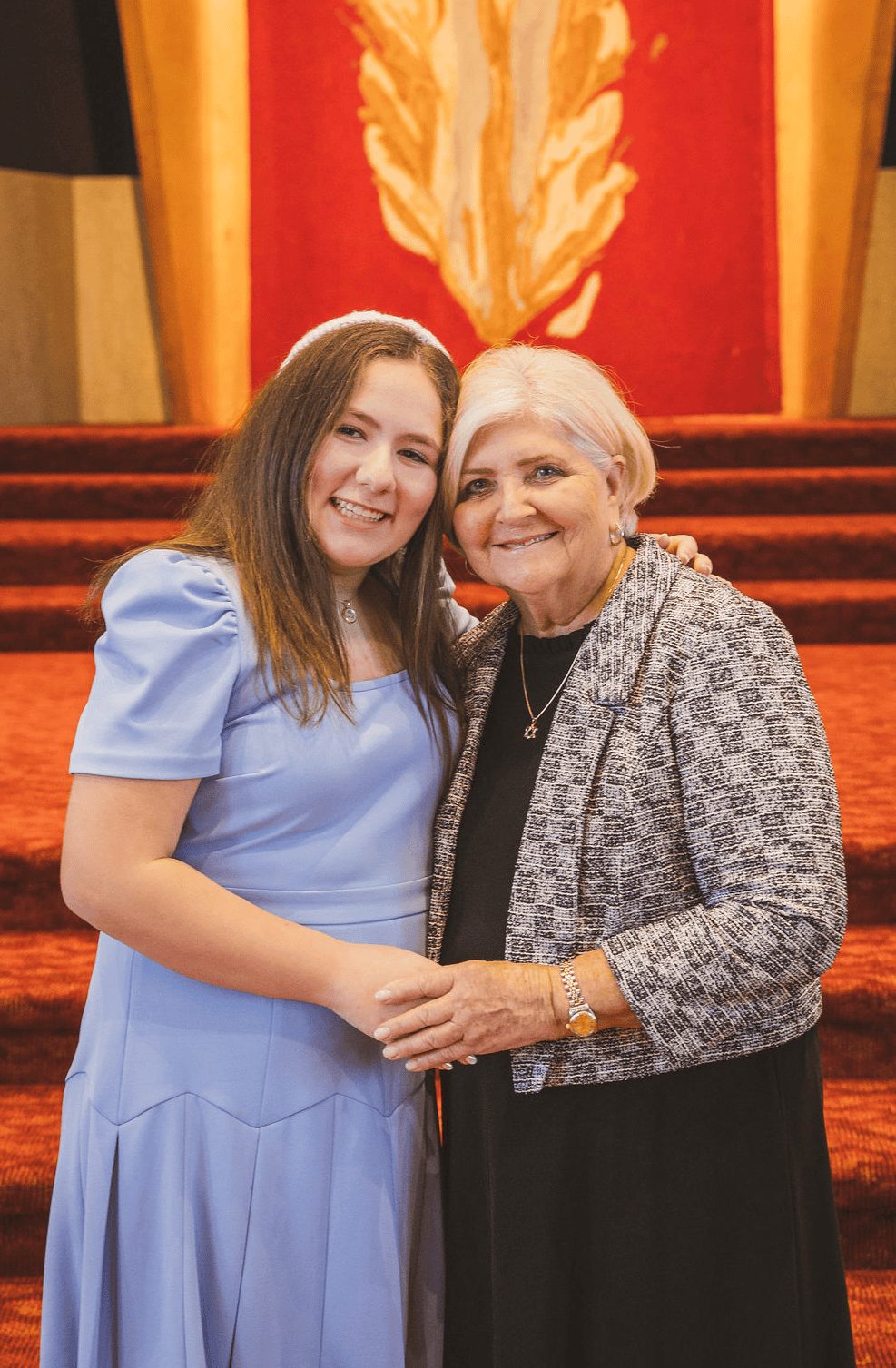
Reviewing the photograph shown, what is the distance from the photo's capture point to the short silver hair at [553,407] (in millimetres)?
1296

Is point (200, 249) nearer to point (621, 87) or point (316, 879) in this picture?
point (621, 87)

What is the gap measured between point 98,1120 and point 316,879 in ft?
1.12

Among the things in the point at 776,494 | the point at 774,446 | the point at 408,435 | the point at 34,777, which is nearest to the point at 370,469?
the point at 408,435

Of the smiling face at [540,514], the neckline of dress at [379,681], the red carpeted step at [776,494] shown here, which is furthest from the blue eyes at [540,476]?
the red carpeted step at [776,494]

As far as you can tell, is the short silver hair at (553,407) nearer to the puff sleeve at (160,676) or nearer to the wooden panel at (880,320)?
the puff sleeve at (160,676)

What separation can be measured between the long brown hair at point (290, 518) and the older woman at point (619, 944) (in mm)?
149

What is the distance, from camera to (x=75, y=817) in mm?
1096

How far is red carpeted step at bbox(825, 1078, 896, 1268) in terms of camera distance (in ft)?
6.01

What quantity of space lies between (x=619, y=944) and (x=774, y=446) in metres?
4.08

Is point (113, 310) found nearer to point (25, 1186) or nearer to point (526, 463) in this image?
point (25, 1186)

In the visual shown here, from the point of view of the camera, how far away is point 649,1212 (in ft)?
4.00

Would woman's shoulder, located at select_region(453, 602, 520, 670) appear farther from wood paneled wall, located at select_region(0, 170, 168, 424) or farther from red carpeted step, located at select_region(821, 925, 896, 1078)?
wood paneled wall, located at select_region(0, 170, 168, 424)

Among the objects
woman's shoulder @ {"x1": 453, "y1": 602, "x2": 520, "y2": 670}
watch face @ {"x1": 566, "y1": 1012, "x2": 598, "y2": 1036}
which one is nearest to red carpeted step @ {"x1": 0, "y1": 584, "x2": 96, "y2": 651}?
woman's shoulder @ {"x1": 453, "y1": 602, "x2": 520, "y2": 670}

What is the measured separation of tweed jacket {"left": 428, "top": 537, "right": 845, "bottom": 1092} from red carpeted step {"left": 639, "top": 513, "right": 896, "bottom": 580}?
277cm
